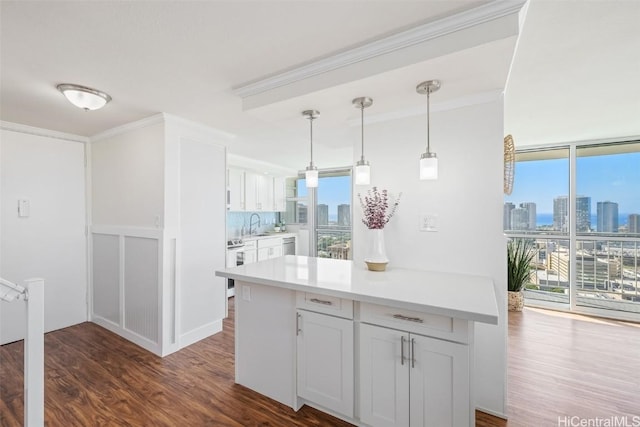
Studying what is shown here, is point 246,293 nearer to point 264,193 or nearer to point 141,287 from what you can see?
point 141,287

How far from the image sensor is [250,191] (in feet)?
17.0

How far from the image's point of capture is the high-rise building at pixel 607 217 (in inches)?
145

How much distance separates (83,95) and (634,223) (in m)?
5.97

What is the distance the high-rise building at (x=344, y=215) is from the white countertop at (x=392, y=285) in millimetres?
3151

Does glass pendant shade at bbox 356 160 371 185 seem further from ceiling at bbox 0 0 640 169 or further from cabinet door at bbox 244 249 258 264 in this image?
cabinet door at bbox 244 249 258 264

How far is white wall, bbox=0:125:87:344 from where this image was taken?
2.87 meters

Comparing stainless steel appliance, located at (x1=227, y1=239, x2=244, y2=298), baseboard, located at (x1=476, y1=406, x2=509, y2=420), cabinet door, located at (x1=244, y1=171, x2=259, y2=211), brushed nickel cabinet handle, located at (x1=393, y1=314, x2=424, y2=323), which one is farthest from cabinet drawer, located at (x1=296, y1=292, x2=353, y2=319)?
cabinet door, located at (x1=244, y1=171, x2=259, y2=211)

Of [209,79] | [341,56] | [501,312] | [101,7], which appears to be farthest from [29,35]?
[501,312]

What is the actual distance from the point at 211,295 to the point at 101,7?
2664 millimetres

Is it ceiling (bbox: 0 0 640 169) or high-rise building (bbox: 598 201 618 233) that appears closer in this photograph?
ceiling (bbox: 0 0 640 169)

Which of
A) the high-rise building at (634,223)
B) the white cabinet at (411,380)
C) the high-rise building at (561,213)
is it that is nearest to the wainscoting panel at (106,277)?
the white cabinet at (411,380)

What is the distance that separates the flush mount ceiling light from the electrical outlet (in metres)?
2.62

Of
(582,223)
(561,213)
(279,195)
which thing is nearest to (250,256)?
(279,195)

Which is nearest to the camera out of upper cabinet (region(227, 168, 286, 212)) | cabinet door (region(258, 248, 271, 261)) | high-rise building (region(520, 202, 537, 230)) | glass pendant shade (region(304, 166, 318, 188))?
glass pendant shade (region(304, 166, 318, 188))
